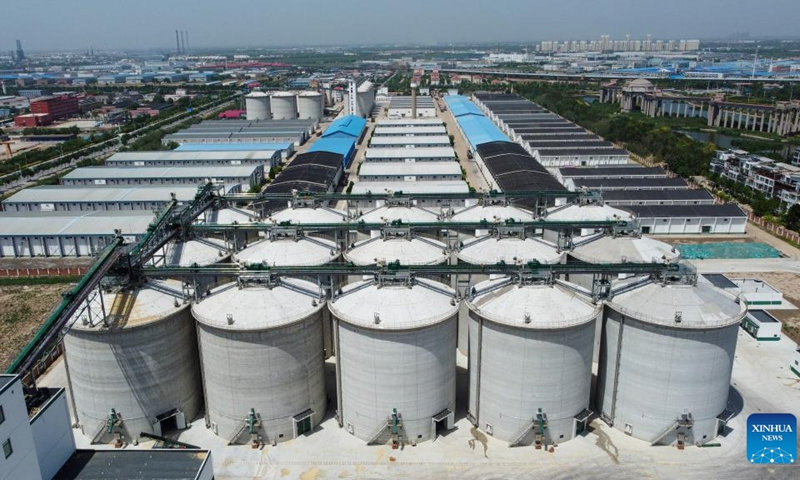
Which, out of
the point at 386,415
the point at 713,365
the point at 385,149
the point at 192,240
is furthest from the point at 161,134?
the point at 713,365

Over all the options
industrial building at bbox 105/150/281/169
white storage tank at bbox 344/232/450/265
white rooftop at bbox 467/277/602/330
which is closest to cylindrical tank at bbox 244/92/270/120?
industrial building at bbox 105/150/281/169

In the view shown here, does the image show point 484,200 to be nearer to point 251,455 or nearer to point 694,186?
point 251,455

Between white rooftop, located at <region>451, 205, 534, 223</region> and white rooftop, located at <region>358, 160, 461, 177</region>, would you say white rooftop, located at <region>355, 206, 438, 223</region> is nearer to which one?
white rooftop, located at <region>451, 205, 534, 223</region>

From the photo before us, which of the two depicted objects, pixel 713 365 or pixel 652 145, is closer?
pixel 713 365

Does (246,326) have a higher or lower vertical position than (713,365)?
higher

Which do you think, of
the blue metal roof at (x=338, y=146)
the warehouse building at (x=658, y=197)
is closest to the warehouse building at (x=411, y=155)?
the blue metal roof at (x=338, y=146)

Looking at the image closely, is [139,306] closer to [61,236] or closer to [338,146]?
[61,236]

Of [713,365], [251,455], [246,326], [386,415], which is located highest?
[246,326]
